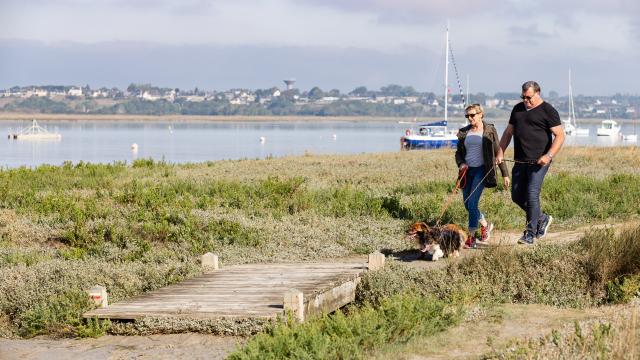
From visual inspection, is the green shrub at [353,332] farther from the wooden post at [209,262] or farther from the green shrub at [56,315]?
the wooden post at [209,262]

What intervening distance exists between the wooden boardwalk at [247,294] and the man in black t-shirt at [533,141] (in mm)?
2352

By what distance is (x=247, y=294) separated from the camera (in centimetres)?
1081

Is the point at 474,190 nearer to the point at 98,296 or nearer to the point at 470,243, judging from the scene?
the point at 470,243

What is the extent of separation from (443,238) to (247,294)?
299 cm

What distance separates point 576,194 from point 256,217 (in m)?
6.08

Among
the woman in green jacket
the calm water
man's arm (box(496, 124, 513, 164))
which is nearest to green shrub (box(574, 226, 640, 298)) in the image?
the woman in green jacket

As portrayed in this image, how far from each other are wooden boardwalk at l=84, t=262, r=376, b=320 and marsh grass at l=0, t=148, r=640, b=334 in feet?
2.17

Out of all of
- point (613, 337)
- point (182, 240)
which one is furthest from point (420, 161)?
point (613, 337)

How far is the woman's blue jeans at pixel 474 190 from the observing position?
13.1 m

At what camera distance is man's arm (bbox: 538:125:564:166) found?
12.4 m

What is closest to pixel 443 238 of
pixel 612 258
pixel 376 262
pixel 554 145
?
pixel 376 262

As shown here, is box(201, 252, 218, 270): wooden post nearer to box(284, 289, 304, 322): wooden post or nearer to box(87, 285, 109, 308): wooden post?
box(87, 285, 109, 308): wooden post

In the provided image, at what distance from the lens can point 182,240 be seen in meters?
15.2

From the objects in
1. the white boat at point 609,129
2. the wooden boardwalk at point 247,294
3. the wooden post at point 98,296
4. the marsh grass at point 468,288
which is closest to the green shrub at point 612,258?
the marsh grass at point 468,288
